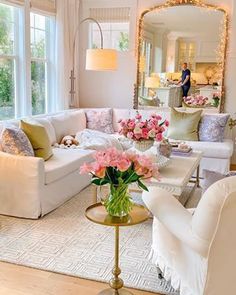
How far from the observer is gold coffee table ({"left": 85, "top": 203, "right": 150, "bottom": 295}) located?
82.8 inches

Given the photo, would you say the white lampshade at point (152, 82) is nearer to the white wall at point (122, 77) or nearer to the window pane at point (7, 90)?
the white wall at point (122, 77)

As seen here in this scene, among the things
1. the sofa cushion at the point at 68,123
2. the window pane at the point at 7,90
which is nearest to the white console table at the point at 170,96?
the sofa cushion at the point at 68,123

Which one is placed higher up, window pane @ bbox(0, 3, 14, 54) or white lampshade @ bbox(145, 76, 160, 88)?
window pane @ bbox(0, 3, 14, 54)

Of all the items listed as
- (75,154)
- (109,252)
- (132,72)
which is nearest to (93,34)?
(132,72)

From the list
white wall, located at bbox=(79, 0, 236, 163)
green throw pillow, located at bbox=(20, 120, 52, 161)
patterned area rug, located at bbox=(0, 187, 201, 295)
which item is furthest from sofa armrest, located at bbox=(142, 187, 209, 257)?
white wall, located at bbox=(79, 0, 236, 163)

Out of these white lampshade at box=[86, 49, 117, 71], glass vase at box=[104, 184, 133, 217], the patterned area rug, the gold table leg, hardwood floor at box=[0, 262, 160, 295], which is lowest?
hardwood floor at box=[0, 262, 160, 295]

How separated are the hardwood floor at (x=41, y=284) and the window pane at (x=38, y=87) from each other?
332cm

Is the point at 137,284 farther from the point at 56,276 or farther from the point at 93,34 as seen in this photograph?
the point at 93,34

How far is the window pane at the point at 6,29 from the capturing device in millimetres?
4805

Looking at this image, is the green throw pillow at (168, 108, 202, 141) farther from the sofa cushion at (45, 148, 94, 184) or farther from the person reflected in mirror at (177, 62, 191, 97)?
the sofa cushion at (45, 148, 94, 184)

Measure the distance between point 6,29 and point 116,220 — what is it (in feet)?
12.0

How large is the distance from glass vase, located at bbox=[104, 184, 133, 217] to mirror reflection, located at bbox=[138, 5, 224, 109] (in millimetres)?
4213

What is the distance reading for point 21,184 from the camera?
3.61m

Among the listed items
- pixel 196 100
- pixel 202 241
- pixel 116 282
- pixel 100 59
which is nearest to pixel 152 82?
pixel 196 100
